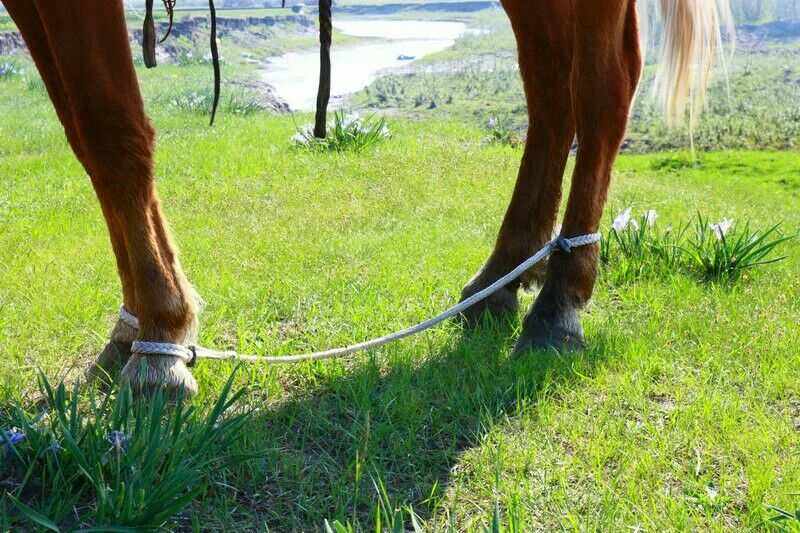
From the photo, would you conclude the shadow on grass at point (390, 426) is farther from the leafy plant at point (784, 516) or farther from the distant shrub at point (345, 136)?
the distant shrub at point (345, 136)

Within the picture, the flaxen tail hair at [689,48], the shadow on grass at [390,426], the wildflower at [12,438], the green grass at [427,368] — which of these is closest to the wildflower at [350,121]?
the green grass at [427,368]

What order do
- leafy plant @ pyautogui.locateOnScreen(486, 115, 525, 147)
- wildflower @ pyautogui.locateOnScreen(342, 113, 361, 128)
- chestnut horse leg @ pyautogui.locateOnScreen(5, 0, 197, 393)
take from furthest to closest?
leafy plant @ pyautogui.locateOnScreen(486, 115, 525, 147) → wildflower @ pyautogui.locateOnScreen(342, 113, 361, 128) → chestnut horse leg @ pyautogui.locateOnScreen(5, 0, 197, 393)

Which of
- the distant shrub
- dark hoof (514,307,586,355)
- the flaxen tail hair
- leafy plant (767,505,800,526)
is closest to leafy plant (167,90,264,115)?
the distant shrub

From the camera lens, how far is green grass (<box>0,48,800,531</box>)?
1.98 m

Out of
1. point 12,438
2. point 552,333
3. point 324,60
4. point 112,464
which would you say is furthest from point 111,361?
point 552,333

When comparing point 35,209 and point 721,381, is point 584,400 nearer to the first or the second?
point 721,381

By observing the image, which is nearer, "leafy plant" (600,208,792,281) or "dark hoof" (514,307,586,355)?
"dark hoof" (514,307,586,355)

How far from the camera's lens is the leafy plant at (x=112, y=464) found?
1.73m

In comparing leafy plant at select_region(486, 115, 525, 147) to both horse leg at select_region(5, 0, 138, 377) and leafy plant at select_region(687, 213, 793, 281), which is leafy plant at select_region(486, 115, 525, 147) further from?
horse leg at select_region(5, 0, 138, 377)

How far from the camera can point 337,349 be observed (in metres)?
2.59

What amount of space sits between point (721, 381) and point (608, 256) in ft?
3.62

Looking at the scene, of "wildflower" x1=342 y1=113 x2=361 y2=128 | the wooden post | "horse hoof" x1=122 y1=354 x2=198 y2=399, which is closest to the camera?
"horse hoof" x1=122 y1=354 x2=198 y2=399

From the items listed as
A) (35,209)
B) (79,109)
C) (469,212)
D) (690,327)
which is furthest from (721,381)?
(35,209)

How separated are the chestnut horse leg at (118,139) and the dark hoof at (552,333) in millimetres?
1072
